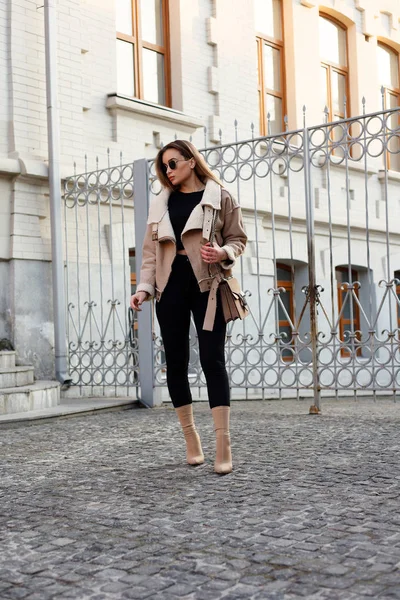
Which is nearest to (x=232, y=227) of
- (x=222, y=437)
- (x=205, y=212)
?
(x=205, y=212)

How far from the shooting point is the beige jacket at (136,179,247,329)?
480 centimetres

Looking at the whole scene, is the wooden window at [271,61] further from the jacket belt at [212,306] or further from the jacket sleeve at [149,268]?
the jacket belt at [212,306]

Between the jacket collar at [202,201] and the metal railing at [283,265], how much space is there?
2.91 metres

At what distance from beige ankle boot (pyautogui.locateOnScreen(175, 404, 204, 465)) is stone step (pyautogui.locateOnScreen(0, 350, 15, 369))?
168 inches

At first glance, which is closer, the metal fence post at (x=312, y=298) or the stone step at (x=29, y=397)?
the stone step at (x=29, y=397)

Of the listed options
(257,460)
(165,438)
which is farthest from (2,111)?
(257,460)

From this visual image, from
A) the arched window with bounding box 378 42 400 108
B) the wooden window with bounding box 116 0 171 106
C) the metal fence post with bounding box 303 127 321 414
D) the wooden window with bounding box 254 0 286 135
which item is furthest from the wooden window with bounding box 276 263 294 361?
the arched window with bounding box 378 42 400 108

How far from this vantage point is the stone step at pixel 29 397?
8.00 m

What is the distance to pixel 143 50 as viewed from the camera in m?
12.0

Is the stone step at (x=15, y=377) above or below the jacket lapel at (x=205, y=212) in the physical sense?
below

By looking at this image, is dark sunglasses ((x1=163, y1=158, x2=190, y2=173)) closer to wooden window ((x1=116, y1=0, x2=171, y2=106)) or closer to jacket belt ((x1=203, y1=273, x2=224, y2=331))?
jacket belt ((x1=203, y1=273, x2=224, y2=331))

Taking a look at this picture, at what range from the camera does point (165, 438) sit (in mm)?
6496

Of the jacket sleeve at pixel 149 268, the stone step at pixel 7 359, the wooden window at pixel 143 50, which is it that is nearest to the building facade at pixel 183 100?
the wooden window at pixel 143 50

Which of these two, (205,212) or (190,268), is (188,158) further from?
(190,268)
